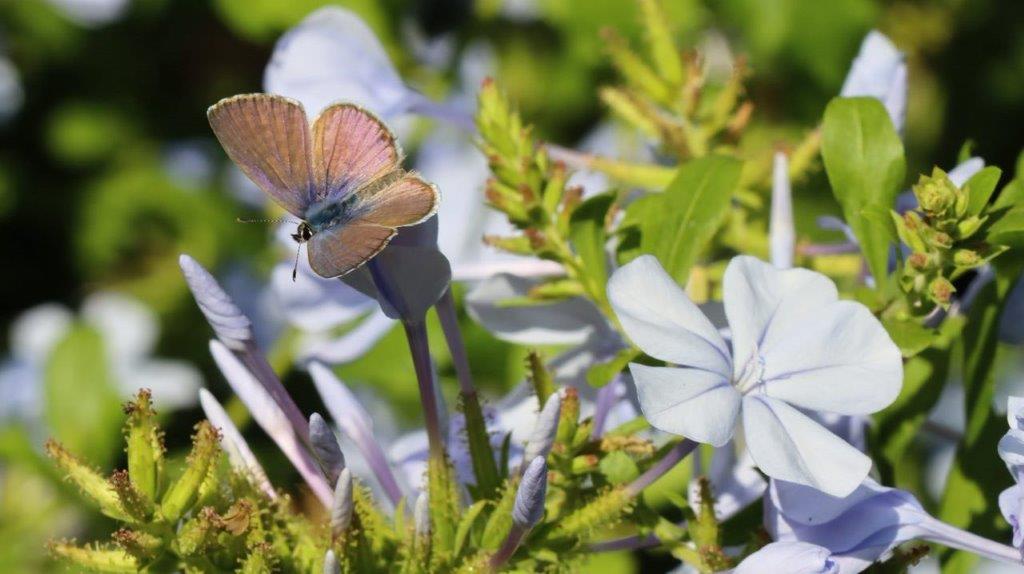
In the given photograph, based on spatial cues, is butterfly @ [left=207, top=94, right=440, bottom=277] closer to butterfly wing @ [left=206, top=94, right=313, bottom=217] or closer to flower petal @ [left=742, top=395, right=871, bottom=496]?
butterfly wing @ [left=206, top=94, right=313, bottom=217]

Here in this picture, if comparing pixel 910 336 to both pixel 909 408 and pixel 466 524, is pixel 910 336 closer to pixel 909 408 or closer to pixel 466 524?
pixel 909 408

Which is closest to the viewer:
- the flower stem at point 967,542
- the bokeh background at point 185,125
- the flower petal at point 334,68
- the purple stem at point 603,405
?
the flower stem at point 967,542

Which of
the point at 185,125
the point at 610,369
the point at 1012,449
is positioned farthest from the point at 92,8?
the point at 1012,449

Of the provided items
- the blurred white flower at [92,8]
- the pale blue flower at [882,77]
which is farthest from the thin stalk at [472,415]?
the blurred white flower at [92,8]

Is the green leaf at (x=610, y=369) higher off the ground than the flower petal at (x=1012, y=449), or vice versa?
the green leaf at (x=610, y=369)

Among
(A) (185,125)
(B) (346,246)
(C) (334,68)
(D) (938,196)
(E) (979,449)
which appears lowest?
(E) (979,449)

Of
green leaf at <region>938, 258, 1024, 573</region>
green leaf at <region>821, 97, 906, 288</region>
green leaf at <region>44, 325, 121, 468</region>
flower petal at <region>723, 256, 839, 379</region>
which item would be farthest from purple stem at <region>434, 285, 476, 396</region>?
green leaf at <region>44, 325, 121, 468</region>

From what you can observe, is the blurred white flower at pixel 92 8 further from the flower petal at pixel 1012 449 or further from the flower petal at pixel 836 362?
the flower petal at pixel 1012 449
